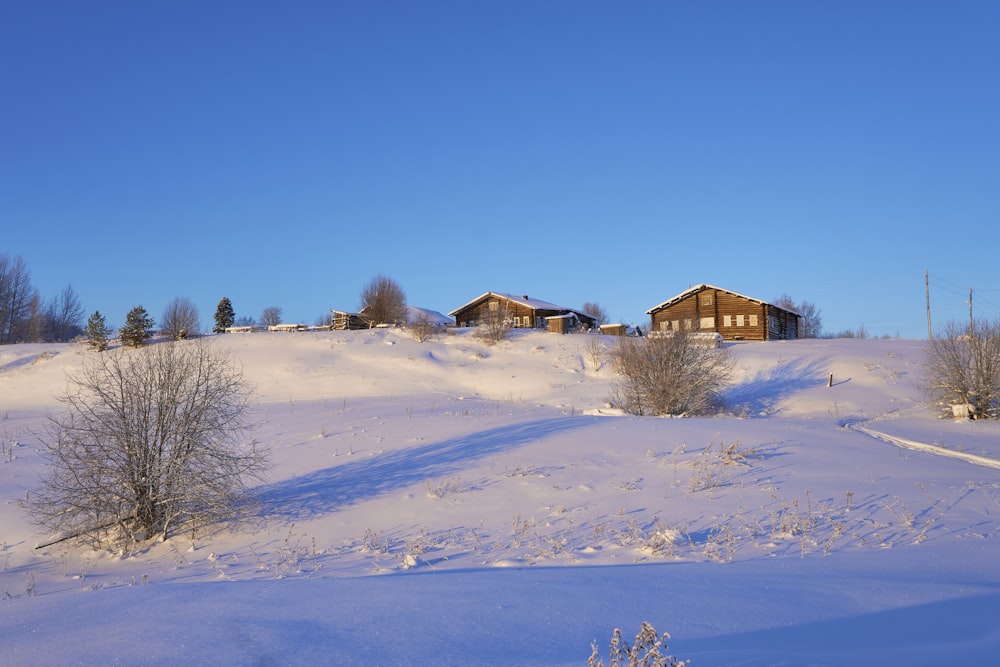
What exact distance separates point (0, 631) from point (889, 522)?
1129 centimetres

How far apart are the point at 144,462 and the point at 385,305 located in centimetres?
4811

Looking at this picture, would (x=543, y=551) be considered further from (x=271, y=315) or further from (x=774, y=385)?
(x=271, y=315)

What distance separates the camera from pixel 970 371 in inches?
1011

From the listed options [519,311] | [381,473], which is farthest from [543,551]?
[519,311]

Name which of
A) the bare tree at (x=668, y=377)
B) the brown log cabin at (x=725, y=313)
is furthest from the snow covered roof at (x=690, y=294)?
the bare tree at (x=668, y=377)

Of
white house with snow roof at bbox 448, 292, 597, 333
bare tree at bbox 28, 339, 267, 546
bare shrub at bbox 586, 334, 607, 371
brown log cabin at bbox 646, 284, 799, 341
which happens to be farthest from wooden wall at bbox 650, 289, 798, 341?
bare tree at bbox 28, 339, 267, 546

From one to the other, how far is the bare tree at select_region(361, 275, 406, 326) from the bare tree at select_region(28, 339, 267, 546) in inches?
1796

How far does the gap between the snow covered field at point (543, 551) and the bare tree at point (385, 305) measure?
1266 inches

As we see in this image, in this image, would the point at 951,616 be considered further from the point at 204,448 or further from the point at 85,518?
the point at 85,518

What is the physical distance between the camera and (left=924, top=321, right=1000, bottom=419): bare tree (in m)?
25.2

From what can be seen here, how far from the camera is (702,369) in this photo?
2759 cm

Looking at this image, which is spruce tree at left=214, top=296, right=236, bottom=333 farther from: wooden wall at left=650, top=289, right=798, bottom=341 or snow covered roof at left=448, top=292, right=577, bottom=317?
wooden wall at left=650, top=289, right=798, bottom=341

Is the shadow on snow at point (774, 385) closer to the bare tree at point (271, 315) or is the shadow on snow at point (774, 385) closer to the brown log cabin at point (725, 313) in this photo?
the brown log cabin at point (725, 313)

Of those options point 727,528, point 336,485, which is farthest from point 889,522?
point 336,485
